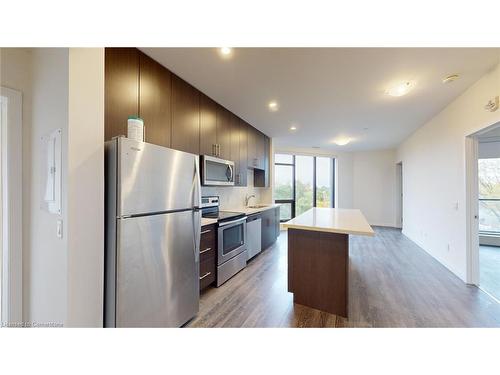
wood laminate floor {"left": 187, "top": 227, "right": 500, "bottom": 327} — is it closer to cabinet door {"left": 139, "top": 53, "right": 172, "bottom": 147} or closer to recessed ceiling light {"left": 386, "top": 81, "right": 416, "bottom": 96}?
cabinet door {"left": 139, "top": 53, "right": 172, "bottom": 147}

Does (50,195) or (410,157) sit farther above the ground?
(410,157)

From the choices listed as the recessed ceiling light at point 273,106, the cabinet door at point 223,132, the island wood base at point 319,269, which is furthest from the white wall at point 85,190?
the recessed ceiling light at point 273,106

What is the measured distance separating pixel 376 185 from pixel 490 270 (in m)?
4.17

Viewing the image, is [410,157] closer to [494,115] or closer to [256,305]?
[494,115]

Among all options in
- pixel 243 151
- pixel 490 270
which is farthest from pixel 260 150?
pixel 490 270

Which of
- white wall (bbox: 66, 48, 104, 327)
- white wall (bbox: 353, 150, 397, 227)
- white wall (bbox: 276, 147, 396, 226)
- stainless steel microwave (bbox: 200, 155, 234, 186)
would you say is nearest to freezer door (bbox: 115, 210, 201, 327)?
white wall (bbox: 66, 48, 104, 327)

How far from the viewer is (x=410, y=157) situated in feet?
17.2

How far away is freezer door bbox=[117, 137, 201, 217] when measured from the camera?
56.8 inches

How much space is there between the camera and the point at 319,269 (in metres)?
2.26

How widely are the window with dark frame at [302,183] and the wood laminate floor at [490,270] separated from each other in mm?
3878

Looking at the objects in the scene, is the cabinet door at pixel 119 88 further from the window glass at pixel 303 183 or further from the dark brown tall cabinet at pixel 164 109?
the window glass at pixel 303 183

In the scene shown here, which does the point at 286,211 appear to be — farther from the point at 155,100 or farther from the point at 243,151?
the point at 155,100

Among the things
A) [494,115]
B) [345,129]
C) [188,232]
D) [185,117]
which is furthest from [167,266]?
[345,129]
